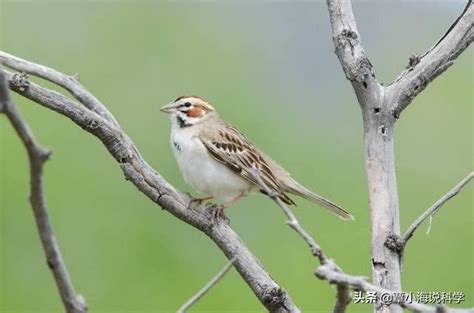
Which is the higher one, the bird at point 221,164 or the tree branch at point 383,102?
the bird at point 221,164

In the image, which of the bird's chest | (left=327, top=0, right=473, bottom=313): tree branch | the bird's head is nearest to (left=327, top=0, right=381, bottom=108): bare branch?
(left=327, top=0, right=473, bottom=313): tree branch

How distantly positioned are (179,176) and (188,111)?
109cm

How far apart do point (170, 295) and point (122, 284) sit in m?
0.35

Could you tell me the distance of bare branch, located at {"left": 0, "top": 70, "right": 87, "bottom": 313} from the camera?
4.97 ft

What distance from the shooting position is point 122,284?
5.98 m

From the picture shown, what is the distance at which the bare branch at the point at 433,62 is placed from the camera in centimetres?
256

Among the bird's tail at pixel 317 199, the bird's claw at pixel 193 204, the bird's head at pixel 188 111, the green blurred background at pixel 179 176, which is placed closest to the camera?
the bird's claw at pixel 193 204

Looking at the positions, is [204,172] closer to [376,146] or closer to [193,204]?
[193,204]

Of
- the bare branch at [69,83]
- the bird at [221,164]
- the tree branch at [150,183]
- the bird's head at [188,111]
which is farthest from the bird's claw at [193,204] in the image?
the bird's head at [188,111]

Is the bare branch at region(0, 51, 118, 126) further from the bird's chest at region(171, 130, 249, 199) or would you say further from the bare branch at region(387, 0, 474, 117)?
the bird's chest at region(171, 130, 249, 199)

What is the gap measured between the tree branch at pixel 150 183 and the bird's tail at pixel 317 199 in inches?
49.0

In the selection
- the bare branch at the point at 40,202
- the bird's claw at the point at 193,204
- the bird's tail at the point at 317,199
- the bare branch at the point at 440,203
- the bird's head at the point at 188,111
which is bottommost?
the bare branch at the point at 40,202

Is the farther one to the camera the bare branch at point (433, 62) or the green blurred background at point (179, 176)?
the green blurred background at point (179, 176)

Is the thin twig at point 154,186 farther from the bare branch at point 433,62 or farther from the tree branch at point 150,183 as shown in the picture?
the bare branch at point 433,62
